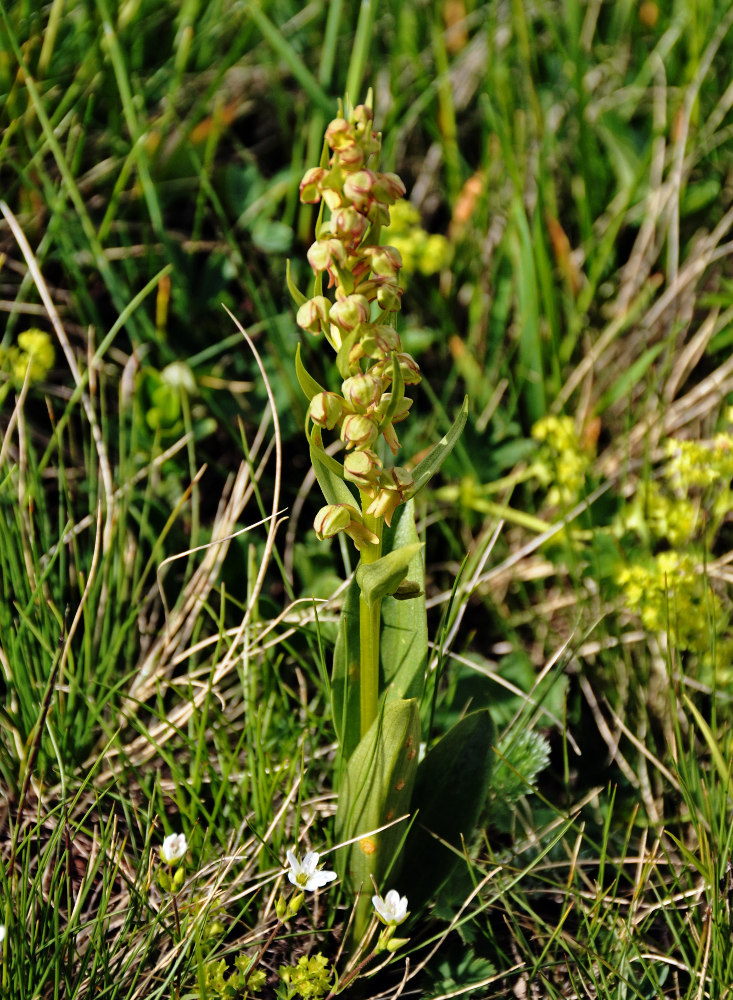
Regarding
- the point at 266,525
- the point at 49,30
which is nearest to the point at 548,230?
the point at 266,525

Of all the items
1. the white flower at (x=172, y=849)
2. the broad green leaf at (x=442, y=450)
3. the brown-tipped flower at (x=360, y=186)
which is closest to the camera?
the brown-tipped flower at (x=360, y=186)

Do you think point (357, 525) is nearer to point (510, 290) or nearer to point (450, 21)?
point (510, 290)

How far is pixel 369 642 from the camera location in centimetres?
111

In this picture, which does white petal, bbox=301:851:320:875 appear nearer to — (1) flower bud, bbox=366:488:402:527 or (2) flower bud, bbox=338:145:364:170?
(1) flower bud, bbox=366:488:402:527

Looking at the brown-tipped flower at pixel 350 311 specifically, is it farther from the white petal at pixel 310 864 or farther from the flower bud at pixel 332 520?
the white petal at pixel 310 864

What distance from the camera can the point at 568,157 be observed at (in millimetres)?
2521

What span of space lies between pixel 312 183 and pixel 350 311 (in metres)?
0.16

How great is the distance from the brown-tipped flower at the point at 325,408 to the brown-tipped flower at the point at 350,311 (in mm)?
79

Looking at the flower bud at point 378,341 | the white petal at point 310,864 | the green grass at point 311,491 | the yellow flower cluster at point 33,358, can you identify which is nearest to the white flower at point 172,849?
the green grass at point 311,491

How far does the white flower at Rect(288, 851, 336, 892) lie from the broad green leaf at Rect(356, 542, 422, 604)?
0.36m

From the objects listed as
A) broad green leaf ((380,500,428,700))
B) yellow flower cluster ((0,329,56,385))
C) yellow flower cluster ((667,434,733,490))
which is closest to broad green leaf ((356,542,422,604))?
broad green leaf ((380,500,428,700))

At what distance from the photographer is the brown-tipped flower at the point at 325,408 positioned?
0.99 m

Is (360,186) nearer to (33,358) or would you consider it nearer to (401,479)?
(401,479)

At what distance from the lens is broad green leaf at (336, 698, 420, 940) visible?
107 centimetres
